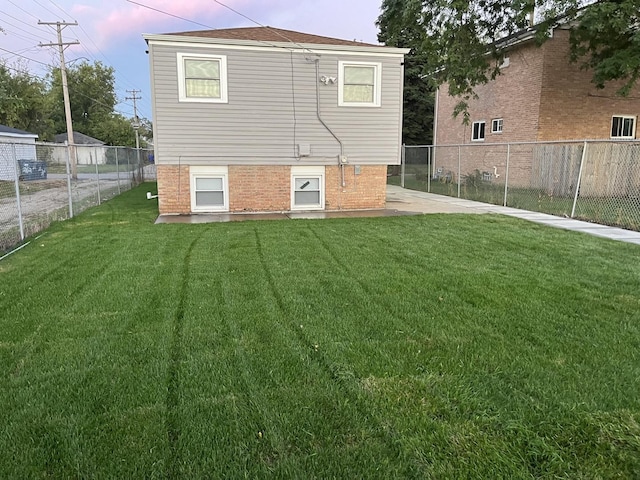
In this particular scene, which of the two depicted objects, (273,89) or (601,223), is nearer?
(601,223)

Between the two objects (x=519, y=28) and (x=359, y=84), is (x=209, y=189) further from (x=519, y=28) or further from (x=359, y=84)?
(x=519, y=28)

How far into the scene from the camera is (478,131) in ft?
66.2

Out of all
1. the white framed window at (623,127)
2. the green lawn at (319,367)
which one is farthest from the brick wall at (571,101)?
the green lawn at (319,367)

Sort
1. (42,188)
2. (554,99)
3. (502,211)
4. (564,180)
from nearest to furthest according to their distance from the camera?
(502,211) < (42,188) < (564,180) < (554,99)

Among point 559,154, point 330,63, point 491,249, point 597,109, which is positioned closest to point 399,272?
point 491,249

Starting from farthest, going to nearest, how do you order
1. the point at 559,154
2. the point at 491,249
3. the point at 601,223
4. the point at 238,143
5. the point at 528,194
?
the point at 528,194, the point at 559,154, the point at 238,143, the point at 601,223, the point at 491,249

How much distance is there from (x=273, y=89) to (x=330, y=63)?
5.03 feet

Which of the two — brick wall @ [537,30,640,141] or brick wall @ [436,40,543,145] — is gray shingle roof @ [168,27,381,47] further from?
brick wall @ [537,30,640,141]

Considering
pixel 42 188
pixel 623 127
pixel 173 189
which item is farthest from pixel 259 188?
pixel 623 127

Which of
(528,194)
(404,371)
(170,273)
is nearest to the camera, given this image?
(404,371)

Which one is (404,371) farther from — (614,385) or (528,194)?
(528,194)

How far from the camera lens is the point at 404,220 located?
10203 millimetres

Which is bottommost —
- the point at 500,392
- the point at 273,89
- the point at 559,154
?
the point at 500,392

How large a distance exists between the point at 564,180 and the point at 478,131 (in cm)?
762
